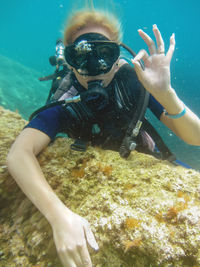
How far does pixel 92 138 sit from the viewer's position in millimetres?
2520

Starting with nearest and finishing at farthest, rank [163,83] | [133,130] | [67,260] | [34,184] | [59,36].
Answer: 1. [67,260]
2. [34,184]
3. [163,83]
4. [133,130]
5. [59,36]

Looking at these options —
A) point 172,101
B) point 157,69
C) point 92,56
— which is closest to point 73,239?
point 172,101

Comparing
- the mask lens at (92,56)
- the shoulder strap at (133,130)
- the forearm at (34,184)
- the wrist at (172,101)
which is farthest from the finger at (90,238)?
the mask lens at (92,56)

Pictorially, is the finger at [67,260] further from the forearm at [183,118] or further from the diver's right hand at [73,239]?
the forearm at [183,118]

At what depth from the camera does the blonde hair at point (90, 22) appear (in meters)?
2.20

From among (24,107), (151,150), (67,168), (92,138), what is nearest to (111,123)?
(92,138)

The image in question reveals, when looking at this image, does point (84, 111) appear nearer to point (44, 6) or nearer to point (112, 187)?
point (112, 187)

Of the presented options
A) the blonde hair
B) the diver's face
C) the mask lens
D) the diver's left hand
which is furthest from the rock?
the blonde hair

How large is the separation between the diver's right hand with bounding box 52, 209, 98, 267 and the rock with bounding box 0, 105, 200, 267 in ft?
0.27

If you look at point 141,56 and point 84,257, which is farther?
point 141,56

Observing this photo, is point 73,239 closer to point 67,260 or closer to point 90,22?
point 67,260

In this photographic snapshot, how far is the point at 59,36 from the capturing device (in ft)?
12.1

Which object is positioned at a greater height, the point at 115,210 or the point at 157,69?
the point at 157,69

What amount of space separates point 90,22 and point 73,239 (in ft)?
8.30
